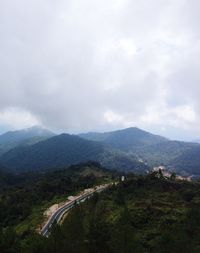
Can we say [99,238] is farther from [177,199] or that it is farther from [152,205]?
[177,199]

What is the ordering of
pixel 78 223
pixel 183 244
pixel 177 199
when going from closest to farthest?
pixel 183 244
pixel 78 223
pixel 177 199

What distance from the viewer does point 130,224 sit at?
3794 inches

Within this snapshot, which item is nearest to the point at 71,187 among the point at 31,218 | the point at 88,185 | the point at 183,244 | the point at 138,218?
the point at 88,185

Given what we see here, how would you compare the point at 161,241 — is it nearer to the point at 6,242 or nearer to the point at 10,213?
the point at 6,242

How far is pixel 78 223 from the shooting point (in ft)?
240

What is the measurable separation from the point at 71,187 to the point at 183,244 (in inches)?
4885

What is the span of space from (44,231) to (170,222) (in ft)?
115

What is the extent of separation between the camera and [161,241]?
6719cm

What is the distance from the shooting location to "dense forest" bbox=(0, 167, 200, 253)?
64812mm

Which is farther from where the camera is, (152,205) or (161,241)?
(152,205)

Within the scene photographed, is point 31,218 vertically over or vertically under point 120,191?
under

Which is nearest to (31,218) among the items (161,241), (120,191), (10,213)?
(10,213)

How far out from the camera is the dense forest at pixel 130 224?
213 ft

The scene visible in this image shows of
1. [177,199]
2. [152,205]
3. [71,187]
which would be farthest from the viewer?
[71,187]
